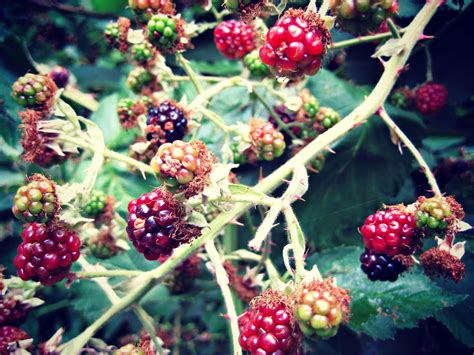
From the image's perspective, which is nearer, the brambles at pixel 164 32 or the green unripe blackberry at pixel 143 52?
the brambles at pixel 164 32

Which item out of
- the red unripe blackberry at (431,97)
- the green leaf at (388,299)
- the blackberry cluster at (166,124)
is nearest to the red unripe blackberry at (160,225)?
the blackberry cluster at (166,124)

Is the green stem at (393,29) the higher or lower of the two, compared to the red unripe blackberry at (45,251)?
higher

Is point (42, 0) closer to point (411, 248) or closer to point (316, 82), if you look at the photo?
point (316, 82)

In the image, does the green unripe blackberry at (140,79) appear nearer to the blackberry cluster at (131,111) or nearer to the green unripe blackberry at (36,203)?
the blackberry cluster at (131,111)

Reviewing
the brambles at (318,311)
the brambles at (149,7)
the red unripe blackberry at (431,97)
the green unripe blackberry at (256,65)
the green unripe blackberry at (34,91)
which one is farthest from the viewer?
Result: the red unripe blackberry at (431,97)

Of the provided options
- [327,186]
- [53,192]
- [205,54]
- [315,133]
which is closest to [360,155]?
[327,186]

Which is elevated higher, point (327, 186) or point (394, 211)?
point (394, 211)

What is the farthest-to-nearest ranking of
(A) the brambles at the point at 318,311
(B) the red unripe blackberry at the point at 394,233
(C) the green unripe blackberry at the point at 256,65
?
(C) the green unripe blackberry at the point at 256,65 → (B) the red unripe blackberry at the point at 394,233 → (A) the brambles at the point at 318,311
